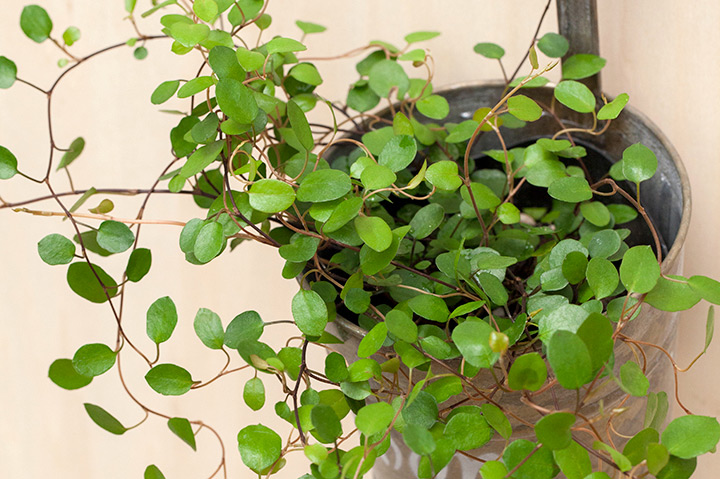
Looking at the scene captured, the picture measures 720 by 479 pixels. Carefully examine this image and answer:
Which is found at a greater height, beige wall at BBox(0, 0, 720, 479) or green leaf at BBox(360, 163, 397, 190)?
green leaf at BBox(360, 163, 397, 190)

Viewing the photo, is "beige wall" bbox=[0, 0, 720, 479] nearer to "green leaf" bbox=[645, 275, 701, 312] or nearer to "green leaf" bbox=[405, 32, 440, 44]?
"green leaf" bbox=[405, 32, 440, 44]

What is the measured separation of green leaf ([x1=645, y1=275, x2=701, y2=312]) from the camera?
38 centimetres

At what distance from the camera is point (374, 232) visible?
387mm

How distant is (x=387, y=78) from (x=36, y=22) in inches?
9.0

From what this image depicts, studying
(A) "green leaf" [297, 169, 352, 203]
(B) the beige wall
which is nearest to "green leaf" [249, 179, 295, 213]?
(A) "green leaf" [297, 169, 352, 203]

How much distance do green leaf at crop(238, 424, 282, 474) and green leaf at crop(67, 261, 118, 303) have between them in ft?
0.41

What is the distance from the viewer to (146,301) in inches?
30.9

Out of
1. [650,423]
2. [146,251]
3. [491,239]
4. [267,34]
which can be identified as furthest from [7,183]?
[650,423]

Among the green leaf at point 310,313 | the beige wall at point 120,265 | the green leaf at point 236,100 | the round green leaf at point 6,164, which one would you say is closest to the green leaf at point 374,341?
the green leaf at point 310,313

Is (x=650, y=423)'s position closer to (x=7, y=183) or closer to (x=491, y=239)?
(x=491, y=239)

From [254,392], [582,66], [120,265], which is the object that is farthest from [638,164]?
[120,265]

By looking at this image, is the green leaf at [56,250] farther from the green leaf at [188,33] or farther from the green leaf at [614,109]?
the green leaf at [614,109]

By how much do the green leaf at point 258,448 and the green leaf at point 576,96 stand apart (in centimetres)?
24

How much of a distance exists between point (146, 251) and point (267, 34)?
1.26 ft
